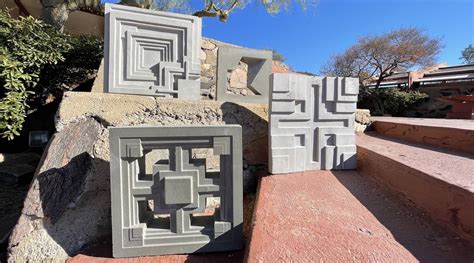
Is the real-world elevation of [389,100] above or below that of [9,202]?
above

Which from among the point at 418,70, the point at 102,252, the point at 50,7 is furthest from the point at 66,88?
the point at 418,70

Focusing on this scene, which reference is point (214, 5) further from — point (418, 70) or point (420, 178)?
point (418, 70)

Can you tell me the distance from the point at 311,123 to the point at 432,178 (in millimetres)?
734

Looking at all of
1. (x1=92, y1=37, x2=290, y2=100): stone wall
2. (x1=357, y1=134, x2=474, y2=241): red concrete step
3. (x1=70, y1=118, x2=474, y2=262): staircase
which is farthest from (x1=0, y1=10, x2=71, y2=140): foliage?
(x1=357, y1=134, x2=474, y2=241): red concrete step

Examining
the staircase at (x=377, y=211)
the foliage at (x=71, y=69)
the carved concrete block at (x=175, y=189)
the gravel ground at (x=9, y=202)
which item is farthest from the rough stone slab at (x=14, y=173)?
the staircase at (x=377, y=211)

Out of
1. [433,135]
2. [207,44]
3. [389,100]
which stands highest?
[207,44]

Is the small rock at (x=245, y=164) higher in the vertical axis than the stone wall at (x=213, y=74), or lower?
lower

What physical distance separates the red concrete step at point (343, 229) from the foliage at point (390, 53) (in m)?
11.0

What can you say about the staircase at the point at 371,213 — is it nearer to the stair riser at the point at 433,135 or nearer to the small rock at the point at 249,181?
the stair riser at the point at 433,135

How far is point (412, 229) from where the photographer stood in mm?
930

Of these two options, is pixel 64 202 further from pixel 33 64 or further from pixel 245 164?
pixel 33 64

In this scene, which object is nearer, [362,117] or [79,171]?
[79,171]

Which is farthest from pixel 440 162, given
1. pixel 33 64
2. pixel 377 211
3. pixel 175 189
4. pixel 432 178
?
pixel 33 64

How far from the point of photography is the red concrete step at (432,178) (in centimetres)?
84
